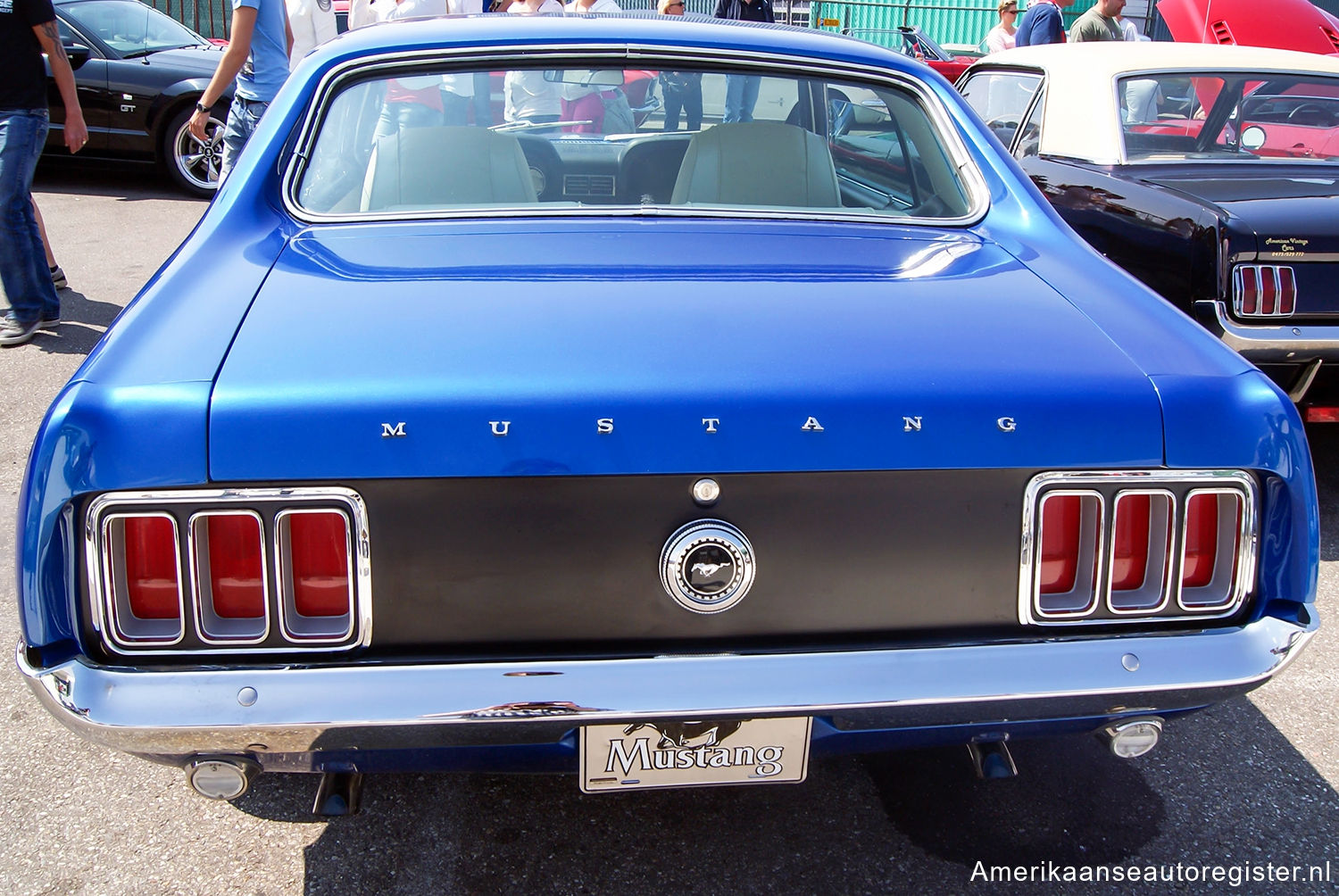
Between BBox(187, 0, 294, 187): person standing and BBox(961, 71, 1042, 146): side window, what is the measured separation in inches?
137

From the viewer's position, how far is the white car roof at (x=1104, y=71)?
4.80 m

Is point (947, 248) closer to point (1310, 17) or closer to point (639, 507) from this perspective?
point (639, 507)

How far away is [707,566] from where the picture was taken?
1688 millimetres

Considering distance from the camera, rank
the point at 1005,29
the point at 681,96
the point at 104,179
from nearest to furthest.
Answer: the point at 681,96
the point at 104,179
the point at 1005,29

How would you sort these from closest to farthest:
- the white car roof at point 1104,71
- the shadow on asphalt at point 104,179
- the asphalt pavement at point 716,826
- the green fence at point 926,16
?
1. the asphalt pavement at point 716,826
2. the white car roof at point 1104,71
3. the shadow on asphalt at point 104,179
4. the green fence at point 926,16

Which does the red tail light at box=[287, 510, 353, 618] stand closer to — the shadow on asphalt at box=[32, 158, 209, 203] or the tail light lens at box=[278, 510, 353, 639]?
the tail light lens at box=[278, 510, 353, 639]

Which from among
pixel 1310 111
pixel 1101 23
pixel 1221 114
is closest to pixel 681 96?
pixel 1221 114

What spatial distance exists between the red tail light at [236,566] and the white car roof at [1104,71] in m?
4.11

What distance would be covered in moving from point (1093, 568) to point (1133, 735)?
1.13 feet

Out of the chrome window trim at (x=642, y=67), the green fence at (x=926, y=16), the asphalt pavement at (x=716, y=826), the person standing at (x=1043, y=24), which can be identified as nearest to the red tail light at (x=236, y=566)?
the asphalt pavement at (x=716, y=826)

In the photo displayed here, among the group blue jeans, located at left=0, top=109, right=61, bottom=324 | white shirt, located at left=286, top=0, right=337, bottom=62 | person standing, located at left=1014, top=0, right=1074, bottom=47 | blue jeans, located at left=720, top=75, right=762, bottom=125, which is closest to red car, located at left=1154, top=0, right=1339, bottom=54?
person standing, located at left=1014, top=0, right=1074, bottom=47

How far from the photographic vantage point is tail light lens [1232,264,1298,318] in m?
3.74

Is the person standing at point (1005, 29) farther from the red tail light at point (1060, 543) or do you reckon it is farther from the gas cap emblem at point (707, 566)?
the gas cap emblem at point (707, 566)

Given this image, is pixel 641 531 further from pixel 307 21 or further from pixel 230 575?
pixel 307 21
